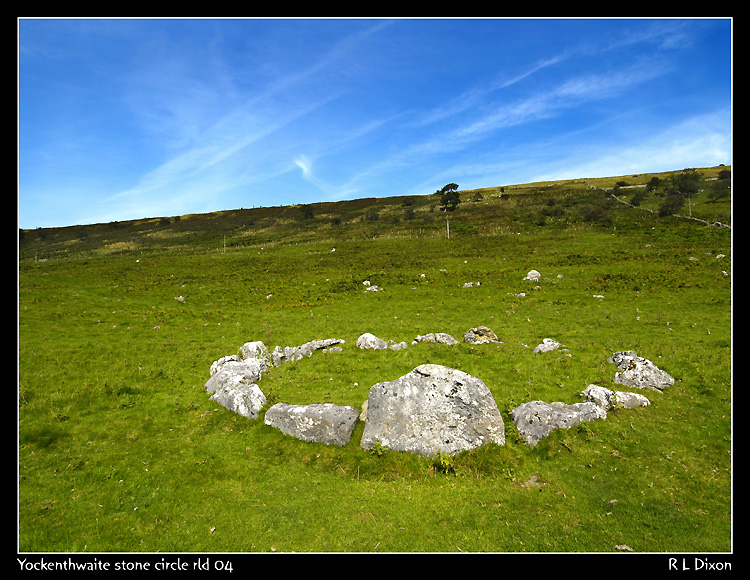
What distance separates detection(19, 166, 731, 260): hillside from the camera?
8850 cm

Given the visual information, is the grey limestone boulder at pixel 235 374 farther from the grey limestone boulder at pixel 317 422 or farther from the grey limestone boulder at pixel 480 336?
the grey limestone boulder at pixel 480 336

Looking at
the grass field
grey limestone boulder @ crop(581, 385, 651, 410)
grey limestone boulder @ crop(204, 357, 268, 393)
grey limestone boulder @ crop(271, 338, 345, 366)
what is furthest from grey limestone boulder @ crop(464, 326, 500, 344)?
grey limestone boulder @ crop(204, 357, 268, 393)

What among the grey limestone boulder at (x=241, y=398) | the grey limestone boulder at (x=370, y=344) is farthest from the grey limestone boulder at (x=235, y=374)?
the grey limestone boulder at (x=370, y=344)

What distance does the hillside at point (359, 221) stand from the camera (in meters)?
88.5

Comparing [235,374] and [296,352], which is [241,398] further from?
[296,352]

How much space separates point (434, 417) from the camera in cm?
1077

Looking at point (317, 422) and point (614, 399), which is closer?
point (317, 422)

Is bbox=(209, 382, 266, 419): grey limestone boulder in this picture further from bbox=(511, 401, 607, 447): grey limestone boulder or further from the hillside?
the hillside

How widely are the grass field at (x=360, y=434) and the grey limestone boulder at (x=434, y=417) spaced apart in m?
0.48

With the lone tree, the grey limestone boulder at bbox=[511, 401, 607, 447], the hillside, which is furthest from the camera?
the lone tree

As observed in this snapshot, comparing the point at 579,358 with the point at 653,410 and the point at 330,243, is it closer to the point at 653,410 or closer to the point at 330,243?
the point at 653,410

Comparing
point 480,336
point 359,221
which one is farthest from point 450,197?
point 480,336

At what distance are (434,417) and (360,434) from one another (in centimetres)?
257

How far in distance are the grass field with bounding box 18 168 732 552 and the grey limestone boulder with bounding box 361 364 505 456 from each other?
48 centimetres
